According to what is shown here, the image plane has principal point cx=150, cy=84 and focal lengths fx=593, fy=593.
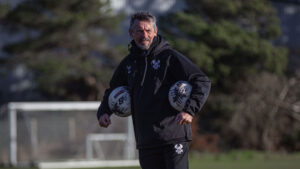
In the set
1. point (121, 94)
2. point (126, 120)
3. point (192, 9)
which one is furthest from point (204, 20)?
point (121, 94)

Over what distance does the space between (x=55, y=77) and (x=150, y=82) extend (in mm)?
18370

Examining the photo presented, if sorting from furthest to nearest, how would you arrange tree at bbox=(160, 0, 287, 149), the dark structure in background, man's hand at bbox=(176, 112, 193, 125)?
the dark structure in background
tree at bbox=(160, 0, 287, 149)
man's hand at bbox=(176, 112, 193, 125)

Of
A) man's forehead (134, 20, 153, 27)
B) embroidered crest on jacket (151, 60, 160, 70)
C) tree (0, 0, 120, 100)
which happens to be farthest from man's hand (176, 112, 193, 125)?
tree (0, 0, 120, 100)

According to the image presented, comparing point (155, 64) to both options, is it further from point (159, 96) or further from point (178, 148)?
point (178, 148)

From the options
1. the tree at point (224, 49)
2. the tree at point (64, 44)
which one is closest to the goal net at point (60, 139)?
the tree at point (64, 44)

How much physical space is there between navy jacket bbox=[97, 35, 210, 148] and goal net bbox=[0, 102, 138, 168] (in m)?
12.1

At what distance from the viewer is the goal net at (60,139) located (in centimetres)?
1709

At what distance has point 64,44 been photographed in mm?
23359

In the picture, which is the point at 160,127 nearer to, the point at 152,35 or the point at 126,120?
the point at 152,35

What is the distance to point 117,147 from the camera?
18.0 metres

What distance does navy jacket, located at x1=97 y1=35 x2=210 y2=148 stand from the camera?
4.96 meters

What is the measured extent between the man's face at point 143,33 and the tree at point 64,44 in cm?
1735

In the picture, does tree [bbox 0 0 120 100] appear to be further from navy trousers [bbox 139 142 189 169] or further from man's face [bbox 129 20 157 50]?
navy trousers [bbox 139 142 189 169]

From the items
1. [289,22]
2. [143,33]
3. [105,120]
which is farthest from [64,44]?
[143,33]
